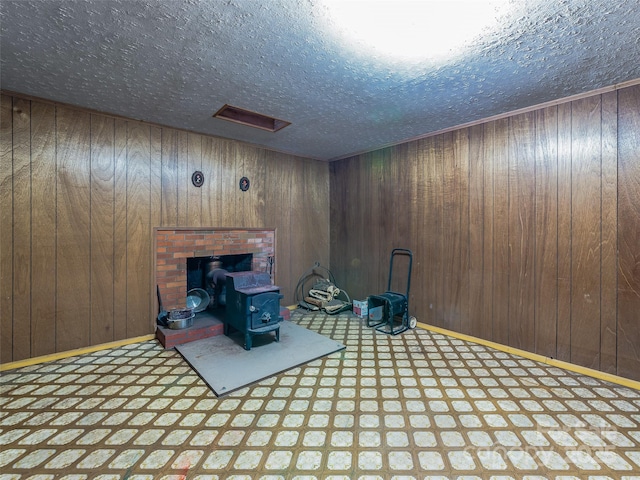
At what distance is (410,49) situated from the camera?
190 centimetres

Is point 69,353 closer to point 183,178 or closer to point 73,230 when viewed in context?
point 73,230

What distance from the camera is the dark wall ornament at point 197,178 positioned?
3.48m

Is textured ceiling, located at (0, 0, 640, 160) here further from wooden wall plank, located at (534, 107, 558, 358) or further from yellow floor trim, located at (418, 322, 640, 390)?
yellow floor trim, located at (418, 322, 640, 390)

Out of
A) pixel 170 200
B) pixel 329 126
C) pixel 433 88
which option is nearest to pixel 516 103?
pixel 433 88

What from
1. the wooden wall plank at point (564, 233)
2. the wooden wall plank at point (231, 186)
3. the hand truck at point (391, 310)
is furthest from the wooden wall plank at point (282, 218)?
the wooden wall plank at point (564, 233)

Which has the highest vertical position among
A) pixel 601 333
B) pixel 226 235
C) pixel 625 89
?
pixel 625 89

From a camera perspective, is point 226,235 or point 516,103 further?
point 226,235

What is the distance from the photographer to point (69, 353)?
9.07ft

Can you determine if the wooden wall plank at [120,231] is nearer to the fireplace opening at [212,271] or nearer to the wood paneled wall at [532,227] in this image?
the fireplace opening at [212,271]

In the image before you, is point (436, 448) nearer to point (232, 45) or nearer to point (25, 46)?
point (232, 45)

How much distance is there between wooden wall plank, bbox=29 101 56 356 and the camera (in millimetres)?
2605

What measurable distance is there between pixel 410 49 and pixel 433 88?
2.01ft

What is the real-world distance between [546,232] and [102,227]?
4.41 meters

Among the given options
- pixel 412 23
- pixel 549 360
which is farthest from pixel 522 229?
pixel 412 23
